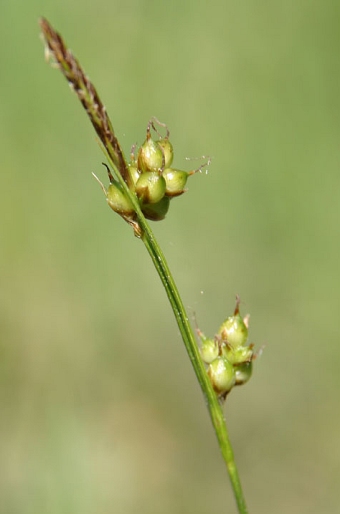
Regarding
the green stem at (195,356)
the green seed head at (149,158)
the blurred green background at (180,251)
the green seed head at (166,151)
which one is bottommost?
the green stem at (195,356)

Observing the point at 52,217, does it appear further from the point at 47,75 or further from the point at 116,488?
the point at 116,488

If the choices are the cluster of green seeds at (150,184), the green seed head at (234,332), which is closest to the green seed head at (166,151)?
the cluster of green seeds at (150,184)

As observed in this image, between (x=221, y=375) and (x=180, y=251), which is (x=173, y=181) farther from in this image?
(x=180, y=251)

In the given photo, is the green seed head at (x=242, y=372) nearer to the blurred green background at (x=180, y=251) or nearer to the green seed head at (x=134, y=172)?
the green seed head at (x=134, y=172)

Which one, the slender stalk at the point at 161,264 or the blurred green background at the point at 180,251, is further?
the blurred green background at the point at 180,251

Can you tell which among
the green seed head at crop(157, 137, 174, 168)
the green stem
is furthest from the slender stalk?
the green seed head at crop(157, 137, 174, 168)

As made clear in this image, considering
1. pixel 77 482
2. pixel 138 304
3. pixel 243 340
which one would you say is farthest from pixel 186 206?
pixel 243 340
